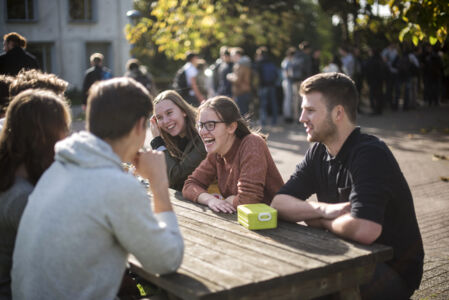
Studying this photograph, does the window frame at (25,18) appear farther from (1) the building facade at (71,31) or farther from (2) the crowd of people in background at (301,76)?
(2) the crowd of people in background at (301,76)

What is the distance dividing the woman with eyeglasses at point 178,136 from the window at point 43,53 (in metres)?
29.9

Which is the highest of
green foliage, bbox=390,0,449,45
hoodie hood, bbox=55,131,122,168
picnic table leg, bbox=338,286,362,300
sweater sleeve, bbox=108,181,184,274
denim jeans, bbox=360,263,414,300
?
green foliage, bbox=390,0,449,45

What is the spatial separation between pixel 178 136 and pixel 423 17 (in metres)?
2.30

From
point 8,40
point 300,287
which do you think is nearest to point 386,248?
point 300,287

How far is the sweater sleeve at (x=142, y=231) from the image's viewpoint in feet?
7.04

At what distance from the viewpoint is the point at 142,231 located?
2.19 m

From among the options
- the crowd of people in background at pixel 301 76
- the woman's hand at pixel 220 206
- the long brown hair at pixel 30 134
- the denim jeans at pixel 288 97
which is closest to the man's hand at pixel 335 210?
the woman's hand at pixel 220 206

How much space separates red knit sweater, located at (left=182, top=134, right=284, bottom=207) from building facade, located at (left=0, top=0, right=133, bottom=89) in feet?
98.6

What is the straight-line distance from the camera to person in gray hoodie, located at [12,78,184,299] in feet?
7.06

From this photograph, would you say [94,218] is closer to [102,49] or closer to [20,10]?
[20,10]

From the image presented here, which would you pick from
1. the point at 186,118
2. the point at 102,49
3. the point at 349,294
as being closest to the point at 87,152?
the point at 349,294

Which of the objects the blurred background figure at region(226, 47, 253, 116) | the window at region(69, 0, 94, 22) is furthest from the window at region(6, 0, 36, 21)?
the blurred background figure at region(226, 47, 253, 116)

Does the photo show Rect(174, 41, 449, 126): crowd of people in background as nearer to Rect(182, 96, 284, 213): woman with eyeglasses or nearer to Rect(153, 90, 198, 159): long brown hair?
Rect(153, 90, 198, 159): long brown hair

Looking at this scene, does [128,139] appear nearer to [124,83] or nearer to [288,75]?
[124,83]
